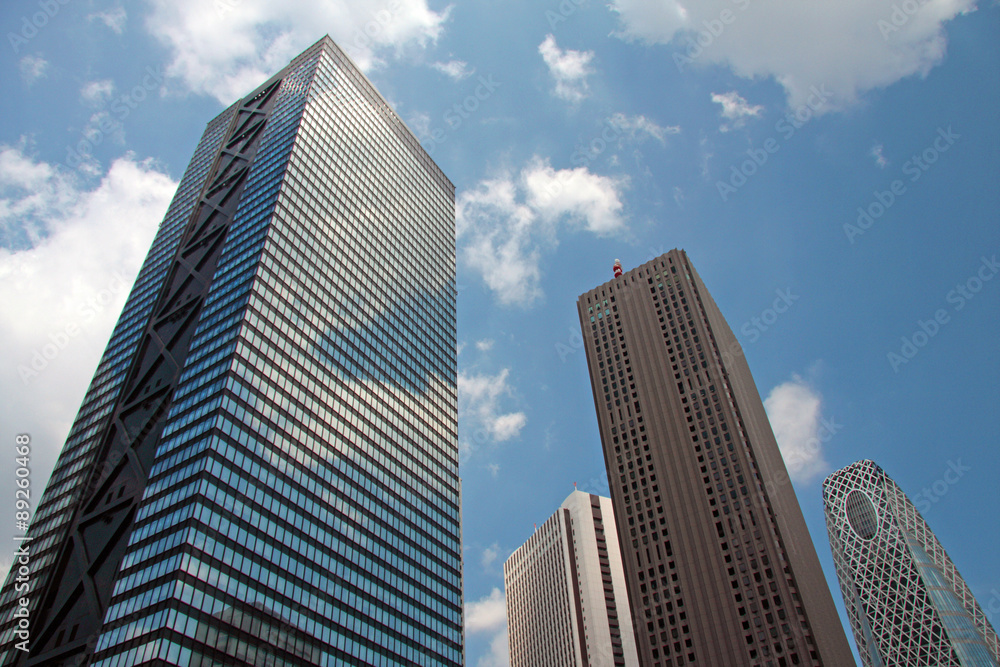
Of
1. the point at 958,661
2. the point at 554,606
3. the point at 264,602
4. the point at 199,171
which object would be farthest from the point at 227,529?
the point at 958,661

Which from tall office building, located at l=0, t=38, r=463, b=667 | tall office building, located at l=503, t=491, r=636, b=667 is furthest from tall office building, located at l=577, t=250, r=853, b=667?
tall office building, located at l=503, t=491, r=636, b=667

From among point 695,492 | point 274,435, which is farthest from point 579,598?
point 274,435

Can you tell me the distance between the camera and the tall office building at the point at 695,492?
350ft

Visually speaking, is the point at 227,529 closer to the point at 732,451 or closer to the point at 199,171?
the point at 732,451

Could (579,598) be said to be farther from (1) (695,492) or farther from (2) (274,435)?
(2) (274,435)

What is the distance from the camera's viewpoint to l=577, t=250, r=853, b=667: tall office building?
106625mm

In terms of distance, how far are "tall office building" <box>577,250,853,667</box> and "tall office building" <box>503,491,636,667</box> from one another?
4308 centimetres

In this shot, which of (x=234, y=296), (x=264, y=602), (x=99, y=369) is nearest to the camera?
(x=264, y=602)

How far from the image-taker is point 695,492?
12244 centimetres

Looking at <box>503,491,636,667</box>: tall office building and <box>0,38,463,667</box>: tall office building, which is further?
<box>503,491,636,667</box>: tall office building

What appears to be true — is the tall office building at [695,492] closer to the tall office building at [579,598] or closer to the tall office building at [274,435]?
the tall office building at [274,435]

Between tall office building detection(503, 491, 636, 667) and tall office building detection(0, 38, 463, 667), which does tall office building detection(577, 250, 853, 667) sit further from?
tall office building detection(503, 491, 636, 667)

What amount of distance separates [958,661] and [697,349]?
127710 millimetres

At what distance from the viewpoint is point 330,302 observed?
107m
